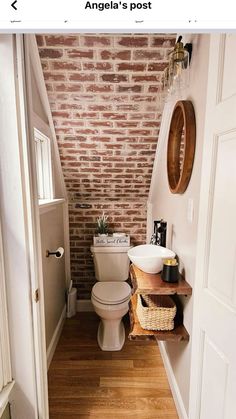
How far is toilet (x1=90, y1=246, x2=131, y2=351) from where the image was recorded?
1816 mm

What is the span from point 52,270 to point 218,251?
56.0 inches

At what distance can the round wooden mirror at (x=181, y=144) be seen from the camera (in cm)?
118

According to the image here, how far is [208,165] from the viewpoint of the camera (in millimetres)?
917

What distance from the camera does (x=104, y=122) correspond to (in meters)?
1.75

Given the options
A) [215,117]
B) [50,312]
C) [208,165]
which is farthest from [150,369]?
[215,117]

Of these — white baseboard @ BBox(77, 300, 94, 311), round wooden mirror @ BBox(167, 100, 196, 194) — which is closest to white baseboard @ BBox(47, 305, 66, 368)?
white baseboard @ BBox(77, 300, 94, 311)

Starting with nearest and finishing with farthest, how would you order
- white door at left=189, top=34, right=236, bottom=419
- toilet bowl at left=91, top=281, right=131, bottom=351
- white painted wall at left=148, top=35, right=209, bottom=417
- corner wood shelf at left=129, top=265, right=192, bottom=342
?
white door at left=189, top=34, right=236, bottom=419
white painted wall at left=148, top=35, right=209, bottom=417
corner wood shelf at left=129, top=265, right=192, bottom=342
toilet bowl at left=91, top=281, right=131, bottom=351

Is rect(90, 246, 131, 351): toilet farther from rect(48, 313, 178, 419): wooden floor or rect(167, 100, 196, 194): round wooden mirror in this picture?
rect(167, 100, 196, 194): round wooden mirror

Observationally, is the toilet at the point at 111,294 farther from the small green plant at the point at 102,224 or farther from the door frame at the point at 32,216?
the door frame at the point at 32,216

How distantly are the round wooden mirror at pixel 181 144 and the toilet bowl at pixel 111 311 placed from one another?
3.36 ft

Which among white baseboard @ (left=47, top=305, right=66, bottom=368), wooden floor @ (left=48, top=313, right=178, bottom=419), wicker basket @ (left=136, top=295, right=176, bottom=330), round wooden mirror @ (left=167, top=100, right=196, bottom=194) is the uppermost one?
round wooden mirror @ (left=167, top=100, right=196, bottom=194)

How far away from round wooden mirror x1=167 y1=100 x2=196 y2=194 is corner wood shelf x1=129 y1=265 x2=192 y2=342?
552 millimetres
